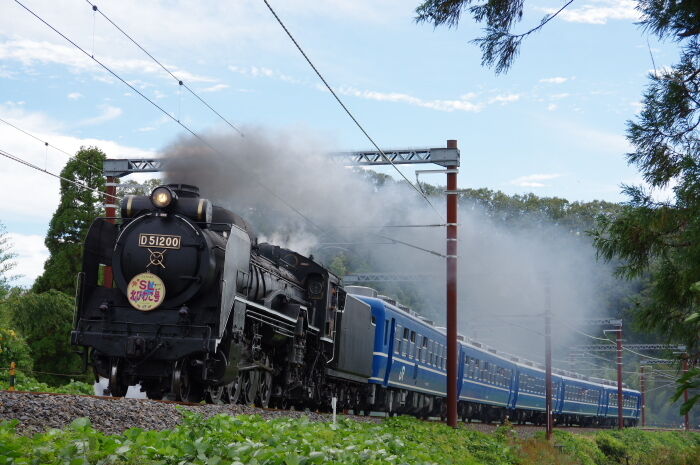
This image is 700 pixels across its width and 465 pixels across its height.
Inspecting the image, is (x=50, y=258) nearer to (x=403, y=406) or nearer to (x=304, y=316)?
(x=403, y=406)

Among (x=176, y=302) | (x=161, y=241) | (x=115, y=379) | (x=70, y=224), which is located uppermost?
(x=70, y=224)

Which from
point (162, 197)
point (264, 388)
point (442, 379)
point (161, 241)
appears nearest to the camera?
point (161, 241)

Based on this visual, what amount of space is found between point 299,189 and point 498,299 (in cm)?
2752

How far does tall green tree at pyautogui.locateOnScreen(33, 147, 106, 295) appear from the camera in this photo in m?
30.3

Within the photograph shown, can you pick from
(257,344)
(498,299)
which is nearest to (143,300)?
(257,344)

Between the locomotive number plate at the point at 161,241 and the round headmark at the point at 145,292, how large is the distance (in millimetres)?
473

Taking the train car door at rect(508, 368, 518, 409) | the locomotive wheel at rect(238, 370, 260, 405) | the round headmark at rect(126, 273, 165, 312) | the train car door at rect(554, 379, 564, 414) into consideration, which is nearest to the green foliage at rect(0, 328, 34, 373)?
the locomotive wheel at rect(238, 370, 260, 405)

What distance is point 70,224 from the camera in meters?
30.5

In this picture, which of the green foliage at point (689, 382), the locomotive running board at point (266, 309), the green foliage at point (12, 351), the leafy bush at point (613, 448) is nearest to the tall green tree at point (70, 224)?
the green foliage at point (12, 351)

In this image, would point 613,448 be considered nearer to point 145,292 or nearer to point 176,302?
point 176,302

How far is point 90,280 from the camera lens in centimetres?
1327

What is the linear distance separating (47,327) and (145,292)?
55.6ft

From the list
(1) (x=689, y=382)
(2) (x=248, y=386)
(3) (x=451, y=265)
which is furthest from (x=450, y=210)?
(1) (x=689, y=382)

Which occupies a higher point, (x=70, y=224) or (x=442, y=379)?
(x=70, y=224)
